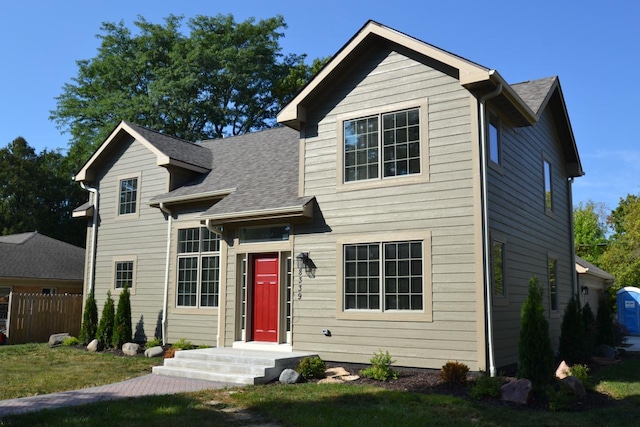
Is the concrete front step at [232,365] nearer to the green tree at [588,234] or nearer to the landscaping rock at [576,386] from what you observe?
the landscaping rock at [576,386]

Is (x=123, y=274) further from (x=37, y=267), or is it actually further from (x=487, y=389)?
(x=487, y=389)

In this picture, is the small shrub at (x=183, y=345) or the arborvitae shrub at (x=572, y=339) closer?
the arborvitae shrub at (x=572, y=339)

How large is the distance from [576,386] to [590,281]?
1518 cm

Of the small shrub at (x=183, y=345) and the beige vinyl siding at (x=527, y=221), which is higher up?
the beige vinyl siding at (x=527, y=221)

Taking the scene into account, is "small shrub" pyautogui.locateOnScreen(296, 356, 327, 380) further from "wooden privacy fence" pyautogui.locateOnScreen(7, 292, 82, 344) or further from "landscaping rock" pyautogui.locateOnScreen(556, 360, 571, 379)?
"wooden privacy fence" pyautogui.locateOnScreen(7, 292, 82, 344)

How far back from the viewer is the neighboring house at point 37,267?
72.7 feet

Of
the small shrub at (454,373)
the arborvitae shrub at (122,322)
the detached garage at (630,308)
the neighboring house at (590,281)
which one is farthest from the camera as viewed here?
the detached garage at (630,308)

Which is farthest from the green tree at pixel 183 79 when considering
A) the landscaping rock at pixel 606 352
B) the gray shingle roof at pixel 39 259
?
the landscaping rock at pixel 606 352

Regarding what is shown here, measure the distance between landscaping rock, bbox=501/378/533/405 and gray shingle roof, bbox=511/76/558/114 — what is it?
6.57 metres

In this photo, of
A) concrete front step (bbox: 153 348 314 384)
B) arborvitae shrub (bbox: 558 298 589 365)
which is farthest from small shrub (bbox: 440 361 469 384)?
arborvitae shrub (bbox: 558 298 589 365)

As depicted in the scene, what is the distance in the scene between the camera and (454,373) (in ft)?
31.2

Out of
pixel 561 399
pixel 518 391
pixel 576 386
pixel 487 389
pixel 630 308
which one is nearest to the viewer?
pixel 561 399

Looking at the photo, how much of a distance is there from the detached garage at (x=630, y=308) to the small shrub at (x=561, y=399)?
19883 millimetres

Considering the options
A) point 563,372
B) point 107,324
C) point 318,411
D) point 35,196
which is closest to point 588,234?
point 563,372
